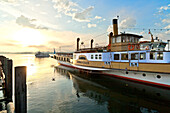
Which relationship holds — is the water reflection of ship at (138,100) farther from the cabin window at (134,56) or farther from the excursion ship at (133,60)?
the cabin window at (134,56)

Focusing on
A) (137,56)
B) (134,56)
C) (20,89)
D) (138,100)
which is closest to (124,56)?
(134,56)

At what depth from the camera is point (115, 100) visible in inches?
451

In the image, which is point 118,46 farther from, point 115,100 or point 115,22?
point 115,100

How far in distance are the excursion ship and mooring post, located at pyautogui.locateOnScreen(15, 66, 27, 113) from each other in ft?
57.5

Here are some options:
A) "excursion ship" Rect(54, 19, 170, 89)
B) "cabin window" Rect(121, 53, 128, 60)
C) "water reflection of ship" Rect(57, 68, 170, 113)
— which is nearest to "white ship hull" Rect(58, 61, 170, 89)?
"excursion ship" Rect(54, 19, 170, 89)

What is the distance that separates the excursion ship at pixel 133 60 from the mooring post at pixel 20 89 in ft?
57.5

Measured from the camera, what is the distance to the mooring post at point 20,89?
5363 millimetres

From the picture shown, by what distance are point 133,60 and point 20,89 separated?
61.8 feet

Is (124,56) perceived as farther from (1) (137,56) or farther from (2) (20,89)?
(2) (20,89)

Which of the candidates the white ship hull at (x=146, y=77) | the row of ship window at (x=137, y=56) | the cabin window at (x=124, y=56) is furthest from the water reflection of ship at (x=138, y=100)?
the cabin window at (x=124, y=56)

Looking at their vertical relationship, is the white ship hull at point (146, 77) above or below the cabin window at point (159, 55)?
below

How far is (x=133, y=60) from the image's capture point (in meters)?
18.9

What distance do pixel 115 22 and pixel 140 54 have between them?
1002 centimetres

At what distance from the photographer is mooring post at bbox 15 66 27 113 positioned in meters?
5.36
